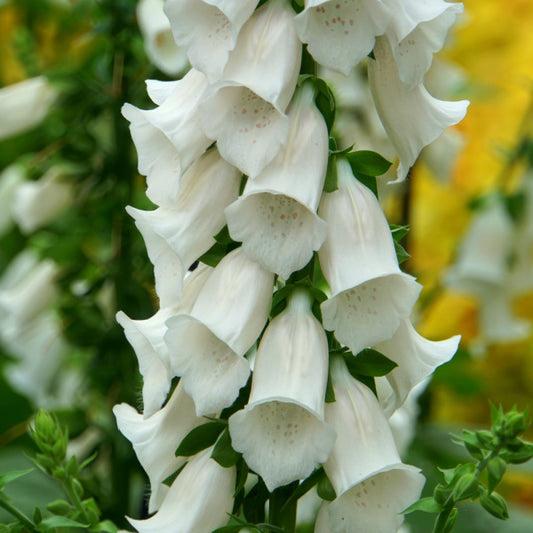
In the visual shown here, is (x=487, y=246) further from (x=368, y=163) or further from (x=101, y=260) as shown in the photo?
(x=368, y=163)

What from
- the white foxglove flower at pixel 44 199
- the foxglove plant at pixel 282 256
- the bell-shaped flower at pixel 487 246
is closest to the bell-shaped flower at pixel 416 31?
the foxglove plant at pixel 282 256

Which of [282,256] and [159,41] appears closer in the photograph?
[282,256]

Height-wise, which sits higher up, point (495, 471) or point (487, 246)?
point (495, 471)

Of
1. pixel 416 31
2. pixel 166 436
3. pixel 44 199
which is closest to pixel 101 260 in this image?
pixel 44 199

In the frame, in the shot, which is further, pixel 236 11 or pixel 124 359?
pixel 124 359

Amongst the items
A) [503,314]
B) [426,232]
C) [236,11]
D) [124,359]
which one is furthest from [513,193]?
[236,11]

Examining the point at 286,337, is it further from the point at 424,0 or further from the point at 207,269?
the point at 424,0
